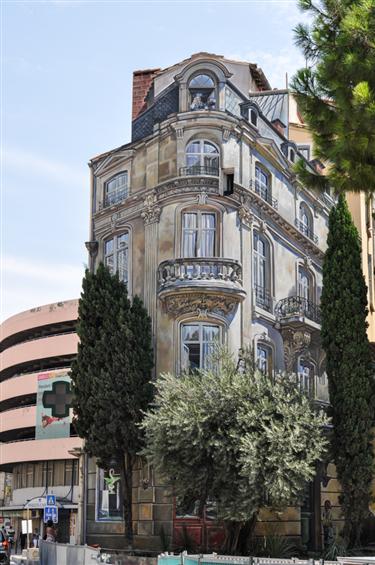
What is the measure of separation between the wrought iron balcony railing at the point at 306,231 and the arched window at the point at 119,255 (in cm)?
776

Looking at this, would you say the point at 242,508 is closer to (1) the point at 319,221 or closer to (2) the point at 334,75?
(2) the point at 334,75

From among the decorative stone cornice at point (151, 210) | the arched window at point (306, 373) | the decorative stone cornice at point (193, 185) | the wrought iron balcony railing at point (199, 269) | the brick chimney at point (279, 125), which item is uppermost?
the brick chimney at point (279, 125)

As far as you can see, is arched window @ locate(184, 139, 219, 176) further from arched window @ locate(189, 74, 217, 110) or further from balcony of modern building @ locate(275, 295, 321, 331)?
balcony of modern building @ locate(275, 295, 321, 331)

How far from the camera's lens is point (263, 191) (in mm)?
36250

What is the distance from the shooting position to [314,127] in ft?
85.0

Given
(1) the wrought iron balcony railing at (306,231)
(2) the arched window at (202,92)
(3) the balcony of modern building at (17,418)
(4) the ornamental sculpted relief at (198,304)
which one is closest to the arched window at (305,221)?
(1) the wrought iron balcony railing at (306,231)

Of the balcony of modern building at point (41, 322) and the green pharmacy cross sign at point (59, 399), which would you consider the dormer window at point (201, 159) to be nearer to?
the green pharmacy cross sign at point (59, 399)

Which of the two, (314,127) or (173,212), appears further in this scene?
(173,212)

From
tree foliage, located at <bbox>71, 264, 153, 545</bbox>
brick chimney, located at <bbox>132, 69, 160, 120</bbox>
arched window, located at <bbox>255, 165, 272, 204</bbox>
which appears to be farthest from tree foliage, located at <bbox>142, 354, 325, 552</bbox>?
brick chimney, located at <bbox>132, 69, 160, 120</bbox>

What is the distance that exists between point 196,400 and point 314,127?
28.8 feet

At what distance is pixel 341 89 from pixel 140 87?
15.6m

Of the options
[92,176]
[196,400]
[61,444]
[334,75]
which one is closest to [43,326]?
[61,444]

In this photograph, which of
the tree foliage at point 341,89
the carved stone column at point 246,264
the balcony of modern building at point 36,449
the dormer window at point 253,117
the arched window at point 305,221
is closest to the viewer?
the tree foliage at point 341,89

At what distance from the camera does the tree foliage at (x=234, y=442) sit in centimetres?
2716
